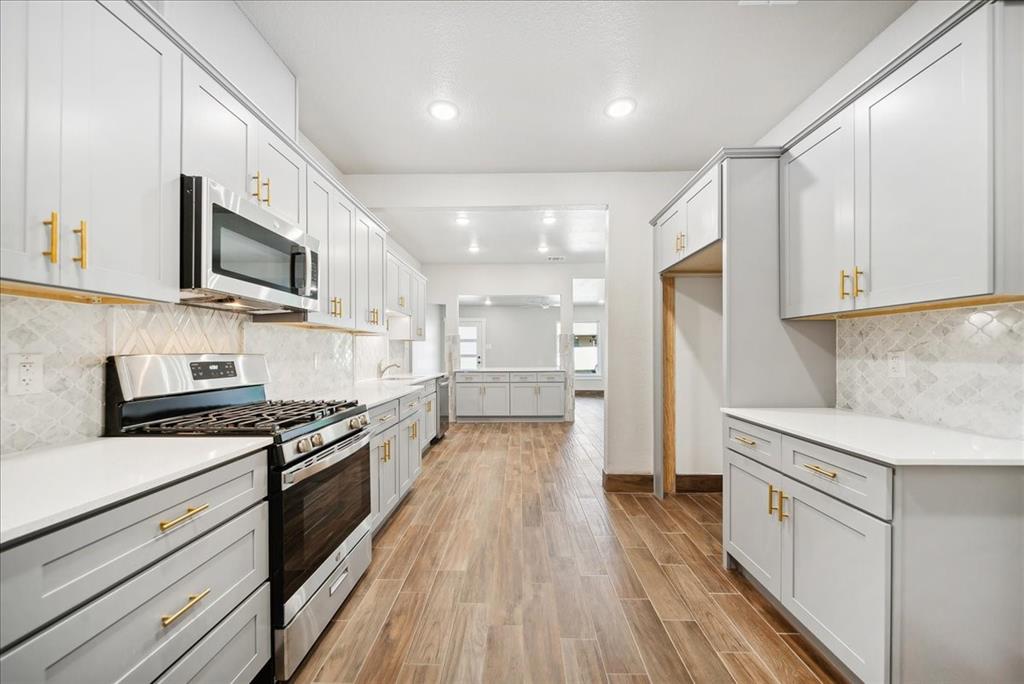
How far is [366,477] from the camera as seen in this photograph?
222 cm

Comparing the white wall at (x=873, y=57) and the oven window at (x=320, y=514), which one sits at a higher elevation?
the white wall at (x=873, y=57)

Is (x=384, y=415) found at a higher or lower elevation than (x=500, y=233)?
lower

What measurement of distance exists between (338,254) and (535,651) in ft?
8.02

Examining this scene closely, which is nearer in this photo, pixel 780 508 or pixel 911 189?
pixel 911 189

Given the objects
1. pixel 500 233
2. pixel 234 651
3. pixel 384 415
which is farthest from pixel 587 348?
pixel 234 651

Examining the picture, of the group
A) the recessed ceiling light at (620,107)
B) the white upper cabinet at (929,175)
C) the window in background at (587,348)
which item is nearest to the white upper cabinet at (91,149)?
the recessed ceiling light at (620,107)

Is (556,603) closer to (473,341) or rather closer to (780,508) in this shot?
(780,508)

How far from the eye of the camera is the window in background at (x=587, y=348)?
459 inches

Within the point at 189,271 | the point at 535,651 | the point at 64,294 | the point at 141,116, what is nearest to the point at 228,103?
the point at 141,116

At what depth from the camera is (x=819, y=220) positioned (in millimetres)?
2006

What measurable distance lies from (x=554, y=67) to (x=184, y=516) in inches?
101

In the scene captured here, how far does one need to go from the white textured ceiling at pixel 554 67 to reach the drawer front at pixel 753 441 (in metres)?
1.98

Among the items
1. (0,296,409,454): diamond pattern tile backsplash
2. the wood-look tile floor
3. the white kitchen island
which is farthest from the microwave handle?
the white kitchen island

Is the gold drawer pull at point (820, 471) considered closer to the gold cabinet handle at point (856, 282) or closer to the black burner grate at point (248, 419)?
the gold cabinet handle at point (856, 282)
